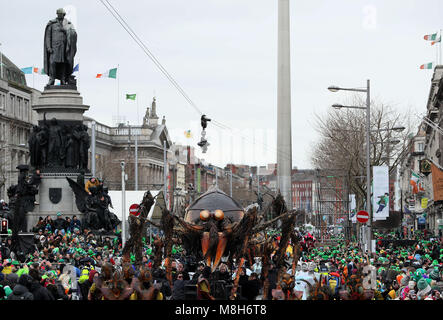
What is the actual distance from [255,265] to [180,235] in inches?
173

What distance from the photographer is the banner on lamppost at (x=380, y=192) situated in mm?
38469

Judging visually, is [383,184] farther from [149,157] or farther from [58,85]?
[149,157]

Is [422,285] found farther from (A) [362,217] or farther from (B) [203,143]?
(A) [362,217]

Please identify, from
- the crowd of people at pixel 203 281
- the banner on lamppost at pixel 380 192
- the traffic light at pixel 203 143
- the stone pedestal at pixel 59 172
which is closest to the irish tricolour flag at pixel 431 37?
the banner on lamppost at pixel 380 192

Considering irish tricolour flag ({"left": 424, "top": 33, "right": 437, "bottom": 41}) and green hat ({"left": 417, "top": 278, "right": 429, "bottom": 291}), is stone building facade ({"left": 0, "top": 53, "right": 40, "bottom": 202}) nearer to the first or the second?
irish tricolour flag ({"left": 424, "top": 33, "right": 437, "bottom": 41})

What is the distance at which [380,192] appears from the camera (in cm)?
3962

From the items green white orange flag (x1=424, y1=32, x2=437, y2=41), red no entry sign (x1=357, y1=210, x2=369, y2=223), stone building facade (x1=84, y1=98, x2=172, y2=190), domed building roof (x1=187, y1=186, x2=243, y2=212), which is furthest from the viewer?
stone building facade (x1=84, y1=98, x2=172, y2=190)

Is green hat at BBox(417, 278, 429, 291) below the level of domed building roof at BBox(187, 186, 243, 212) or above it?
below

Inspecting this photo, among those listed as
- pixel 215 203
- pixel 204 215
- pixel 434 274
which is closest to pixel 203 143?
pixel 215 203

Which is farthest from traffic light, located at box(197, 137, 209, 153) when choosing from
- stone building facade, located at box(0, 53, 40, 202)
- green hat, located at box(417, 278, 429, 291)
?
stone building facade, located at box(0, 53, 40, 202)

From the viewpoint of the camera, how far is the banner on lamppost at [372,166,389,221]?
126 feet

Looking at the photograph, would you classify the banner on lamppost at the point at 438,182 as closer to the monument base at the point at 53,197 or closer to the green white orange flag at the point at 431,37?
the monument base at the point at 53,197
